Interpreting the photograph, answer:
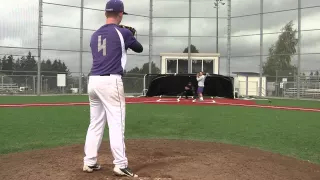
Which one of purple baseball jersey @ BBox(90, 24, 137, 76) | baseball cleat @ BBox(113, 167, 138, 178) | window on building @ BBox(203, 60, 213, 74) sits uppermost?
window on building @ BBox(203, 60, 213, 74)

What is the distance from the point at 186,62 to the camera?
33.0 m

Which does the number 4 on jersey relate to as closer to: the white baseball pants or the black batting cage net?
the white baseball pants

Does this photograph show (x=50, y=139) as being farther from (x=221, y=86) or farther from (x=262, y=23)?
(x=262, y=23)

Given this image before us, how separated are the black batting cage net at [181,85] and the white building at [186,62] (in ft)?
15.1

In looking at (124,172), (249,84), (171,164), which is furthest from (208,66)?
(124,172)

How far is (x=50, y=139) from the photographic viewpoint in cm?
809

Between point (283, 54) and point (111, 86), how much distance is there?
31.2 m

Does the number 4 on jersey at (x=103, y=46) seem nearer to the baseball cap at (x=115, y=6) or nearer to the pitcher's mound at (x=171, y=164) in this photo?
the baseball cap at (x=115, y=6)

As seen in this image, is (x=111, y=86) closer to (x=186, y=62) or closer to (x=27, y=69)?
(x=186, y=62)

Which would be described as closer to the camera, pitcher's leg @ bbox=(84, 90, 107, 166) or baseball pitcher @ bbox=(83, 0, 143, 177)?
baseball pitcher @ bbox=(83, 0, 143, 177)

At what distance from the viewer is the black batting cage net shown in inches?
1069

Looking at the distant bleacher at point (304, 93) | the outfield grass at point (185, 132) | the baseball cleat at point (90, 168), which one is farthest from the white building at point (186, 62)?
the baseball cleat at point (90, 168)

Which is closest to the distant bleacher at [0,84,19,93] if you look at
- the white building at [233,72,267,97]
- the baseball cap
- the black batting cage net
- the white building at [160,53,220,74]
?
the black batting cage net

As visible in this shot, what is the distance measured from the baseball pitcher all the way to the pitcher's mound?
289 mm
